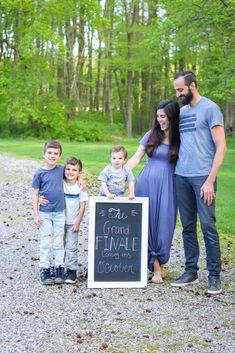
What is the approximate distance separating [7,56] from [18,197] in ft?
90.7

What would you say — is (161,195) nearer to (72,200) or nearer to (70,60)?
(72,200)

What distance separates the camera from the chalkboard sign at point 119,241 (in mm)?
5578

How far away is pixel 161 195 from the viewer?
5664mm

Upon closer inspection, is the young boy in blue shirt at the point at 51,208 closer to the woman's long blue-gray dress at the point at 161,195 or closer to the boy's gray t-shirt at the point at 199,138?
the woman's long blue-gray dress at the point at 161,195

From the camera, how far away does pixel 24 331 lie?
14.1 feet

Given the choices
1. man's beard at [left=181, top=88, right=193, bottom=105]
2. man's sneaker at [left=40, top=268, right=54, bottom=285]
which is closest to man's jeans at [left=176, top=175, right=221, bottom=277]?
man's beard at [left=181, top=88, right=193, bottom=105]

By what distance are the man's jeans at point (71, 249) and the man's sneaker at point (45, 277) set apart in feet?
0.69

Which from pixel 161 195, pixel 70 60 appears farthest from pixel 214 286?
pixel 70 60

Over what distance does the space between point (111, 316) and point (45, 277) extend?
1.18m

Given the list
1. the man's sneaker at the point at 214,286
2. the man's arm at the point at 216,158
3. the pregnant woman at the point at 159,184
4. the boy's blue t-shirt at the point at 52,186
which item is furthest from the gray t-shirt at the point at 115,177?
the man's sneaker at the point at 214,286

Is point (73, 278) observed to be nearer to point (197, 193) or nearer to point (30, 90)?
point (197, 193)

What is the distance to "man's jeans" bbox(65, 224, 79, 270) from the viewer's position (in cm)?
567

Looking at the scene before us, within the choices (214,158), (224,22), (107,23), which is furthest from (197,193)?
(107,23)

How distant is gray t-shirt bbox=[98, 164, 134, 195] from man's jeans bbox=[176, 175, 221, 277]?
0.53 m
